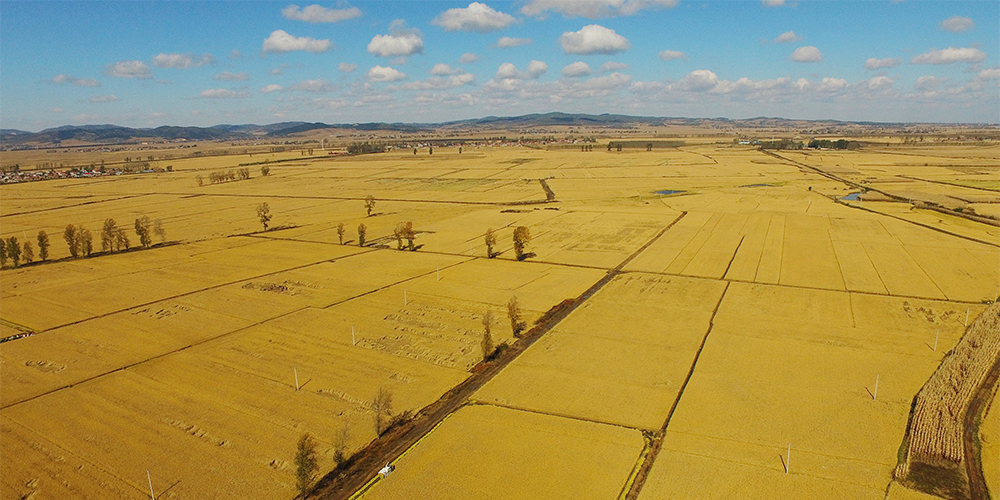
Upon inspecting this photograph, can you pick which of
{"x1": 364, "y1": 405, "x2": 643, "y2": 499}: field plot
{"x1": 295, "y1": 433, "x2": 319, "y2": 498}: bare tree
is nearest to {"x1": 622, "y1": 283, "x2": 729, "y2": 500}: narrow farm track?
{"x1": 364, "y1": 405, "x2": 643, "y2": 499}: field plot

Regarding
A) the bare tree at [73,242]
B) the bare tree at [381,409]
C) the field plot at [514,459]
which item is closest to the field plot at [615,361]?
the field plot at [514,459]

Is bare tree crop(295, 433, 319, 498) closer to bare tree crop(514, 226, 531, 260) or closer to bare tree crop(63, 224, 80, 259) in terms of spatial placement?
bare tree crop(514, 226, 531, 260)

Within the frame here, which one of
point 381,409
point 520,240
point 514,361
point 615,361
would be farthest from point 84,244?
→ point 615,361

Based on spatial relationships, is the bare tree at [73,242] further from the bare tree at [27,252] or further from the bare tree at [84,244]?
the bare tree at [27,252]

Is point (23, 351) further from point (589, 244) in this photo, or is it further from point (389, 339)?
point (589, 244)

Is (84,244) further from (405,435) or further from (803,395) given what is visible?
(803,395)
